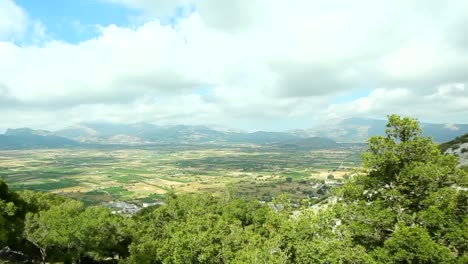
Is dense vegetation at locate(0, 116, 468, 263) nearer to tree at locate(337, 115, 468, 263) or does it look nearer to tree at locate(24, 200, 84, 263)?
tree at locate(337, 115, 468, 263)

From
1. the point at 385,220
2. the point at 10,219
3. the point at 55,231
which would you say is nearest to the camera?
the point at 385,220

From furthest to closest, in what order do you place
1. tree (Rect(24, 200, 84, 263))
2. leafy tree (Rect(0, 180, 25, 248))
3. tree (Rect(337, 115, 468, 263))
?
leafy tree (Rect(0, 180, 25, 248)) → tree (Rect(24, 200, 84, 263)) → tree (Rect(337, 115, 468, 263))

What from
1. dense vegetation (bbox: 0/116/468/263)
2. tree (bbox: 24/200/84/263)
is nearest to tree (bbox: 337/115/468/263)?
dense vegetation (bbox: 0/116/468/263)

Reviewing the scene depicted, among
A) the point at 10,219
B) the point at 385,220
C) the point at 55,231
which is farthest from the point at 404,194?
the point at 10,219

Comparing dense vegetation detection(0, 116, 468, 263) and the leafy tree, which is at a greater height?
dense vegetation detection(0, 116, 468, 263)

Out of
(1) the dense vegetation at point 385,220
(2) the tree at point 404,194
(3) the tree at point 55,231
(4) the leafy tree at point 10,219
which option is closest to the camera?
(1) the dense vegetation at point 385,220

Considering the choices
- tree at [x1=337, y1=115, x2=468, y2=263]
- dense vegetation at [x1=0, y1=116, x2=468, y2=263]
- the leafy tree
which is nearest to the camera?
dense vegetation at [x1=0, y1=116, x2=468, y2=263]

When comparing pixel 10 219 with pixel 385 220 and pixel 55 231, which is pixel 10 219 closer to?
pixel 55 231

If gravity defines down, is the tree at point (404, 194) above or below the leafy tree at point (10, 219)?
above

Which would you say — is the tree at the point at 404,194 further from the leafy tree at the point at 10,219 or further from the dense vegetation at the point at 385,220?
the leafy tree at the point at 10,219

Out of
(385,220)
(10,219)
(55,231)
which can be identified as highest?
(385,220)

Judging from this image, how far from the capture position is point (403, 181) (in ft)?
85.7

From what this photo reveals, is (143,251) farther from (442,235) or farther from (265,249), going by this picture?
(442,235)

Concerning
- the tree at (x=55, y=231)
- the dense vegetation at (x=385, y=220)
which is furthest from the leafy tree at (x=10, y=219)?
the dense vegetation at (x=385, y=220)
